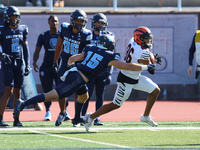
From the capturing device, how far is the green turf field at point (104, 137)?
25.0ft

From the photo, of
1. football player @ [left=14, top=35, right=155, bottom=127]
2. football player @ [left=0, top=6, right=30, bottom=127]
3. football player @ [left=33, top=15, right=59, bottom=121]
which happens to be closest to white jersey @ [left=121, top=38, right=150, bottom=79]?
football player @ [left=14, top=35, right=155, bottom=127]

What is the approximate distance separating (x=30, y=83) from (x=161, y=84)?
5.13 meters

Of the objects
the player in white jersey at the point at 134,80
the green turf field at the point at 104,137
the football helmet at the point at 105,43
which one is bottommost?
the green turf field at the point at 104,137

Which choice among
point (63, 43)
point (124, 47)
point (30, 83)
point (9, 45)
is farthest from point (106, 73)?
point (124, 47)

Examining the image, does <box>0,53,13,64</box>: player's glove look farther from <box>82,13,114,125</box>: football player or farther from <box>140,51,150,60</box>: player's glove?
<box>140,51,150,60</box>: player's glove

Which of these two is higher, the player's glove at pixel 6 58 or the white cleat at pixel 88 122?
the player's glove at pixel 6 58

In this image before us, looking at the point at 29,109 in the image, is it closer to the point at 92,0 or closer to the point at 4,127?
the point at 4,127

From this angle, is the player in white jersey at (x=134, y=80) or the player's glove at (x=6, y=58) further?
the player's glove at (x=6, y=58)

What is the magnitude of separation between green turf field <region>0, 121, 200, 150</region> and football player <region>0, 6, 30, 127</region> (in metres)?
0.72

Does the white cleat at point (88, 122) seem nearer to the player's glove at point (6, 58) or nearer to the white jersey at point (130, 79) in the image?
the white jersey at point (130, 79)

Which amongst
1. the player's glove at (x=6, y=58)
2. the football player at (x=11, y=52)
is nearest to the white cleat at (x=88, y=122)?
the football player at (x=11, y=52)

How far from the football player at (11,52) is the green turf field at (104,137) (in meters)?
0.72

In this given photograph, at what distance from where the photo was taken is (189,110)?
14258mm

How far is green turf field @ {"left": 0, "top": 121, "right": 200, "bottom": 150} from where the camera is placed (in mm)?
7617
